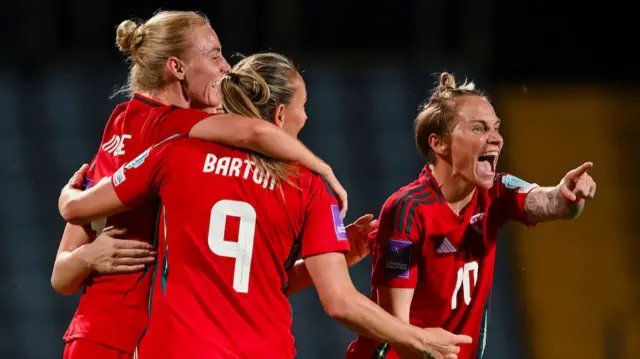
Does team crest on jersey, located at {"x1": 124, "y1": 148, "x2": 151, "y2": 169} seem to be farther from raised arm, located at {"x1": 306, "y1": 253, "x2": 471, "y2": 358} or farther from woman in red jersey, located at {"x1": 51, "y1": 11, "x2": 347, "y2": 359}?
raised arm, located at {"x1": 306, "y1": 253, "x2": 471, "y2": 358}

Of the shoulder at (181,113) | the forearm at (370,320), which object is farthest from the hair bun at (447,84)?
the forearm at (370,320)

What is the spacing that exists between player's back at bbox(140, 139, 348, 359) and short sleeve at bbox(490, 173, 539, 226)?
1.07m

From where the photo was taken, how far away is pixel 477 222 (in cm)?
357

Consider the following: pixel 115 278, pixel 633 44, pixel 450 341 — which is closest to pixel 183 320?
pixel 115 278

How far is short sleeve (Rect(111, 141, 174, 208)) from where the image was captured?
2.77 meters

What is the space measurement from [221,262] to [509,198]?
1361 mm

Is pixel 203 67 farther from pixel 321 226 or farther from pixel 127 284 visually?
pixel 321 226

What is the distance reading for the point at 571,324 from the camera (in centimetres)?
664

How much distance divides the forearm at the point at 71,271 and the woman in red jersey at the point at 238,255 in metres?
0.46

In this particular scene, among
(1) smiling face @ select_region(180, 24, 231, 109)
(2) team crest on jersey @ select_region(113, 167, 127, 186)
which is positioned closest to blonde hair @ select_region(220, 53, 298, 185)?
(2) team crest on jersey @ select_region(113, 167, 127, 186)

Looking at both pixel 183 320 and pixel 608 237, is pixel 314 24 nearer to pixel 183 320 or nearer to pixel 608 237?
pixel 608 237

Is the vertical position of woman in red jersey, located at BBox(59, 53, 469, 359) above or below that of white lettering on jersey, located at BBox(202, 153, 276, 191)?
below

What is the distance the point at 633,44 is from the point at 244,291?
5.61 metres

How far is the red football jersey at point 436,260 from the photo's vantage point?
3.47 m
